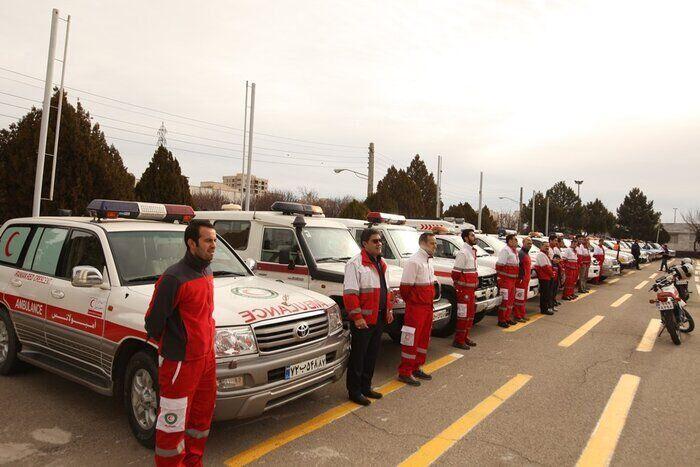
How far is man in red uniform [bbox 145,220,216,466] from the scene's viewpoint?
2.99 m

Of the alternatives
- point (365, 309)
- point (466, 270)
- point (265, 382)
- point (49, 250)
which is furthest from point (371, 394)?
point (49, 250)

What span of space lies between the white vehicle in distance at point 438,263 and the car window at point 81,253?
4.60 meters

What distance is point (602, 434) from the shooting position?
4.32 metres

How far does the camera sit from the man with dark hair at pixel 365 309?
189 inches

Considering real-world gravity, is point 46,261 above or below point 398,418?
above

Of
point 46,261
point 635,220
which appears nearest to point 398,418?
point 46,261

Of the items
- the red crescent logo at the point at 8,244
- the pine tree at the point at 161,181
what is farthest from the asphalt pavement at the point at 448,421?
the pine tree at the point at 161,181

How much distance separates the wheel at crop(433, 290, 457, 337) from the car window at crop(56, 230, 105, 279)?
5.69m

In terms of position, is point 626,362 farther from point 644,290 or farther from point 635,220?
point 635,220

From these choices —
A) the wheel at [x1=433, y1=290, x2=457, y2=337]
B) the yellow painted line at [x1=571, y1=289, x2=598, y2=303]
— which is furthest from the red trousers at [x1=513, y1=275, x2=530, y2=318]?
the yellow painted line at [x1=571, y1=289, x2=598, y2=303]

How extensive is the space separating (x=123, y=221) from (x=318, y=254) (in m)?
2.65

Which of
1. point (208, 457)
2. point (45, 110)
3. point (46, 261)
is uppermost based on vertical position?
point (45, 110)

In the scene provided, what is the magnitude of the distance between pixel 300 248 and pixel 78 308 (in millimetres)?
3028

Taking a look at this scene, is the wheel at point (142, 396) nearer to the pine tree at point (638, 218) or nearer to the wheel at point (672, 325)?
the wheel at point (672, 325)
